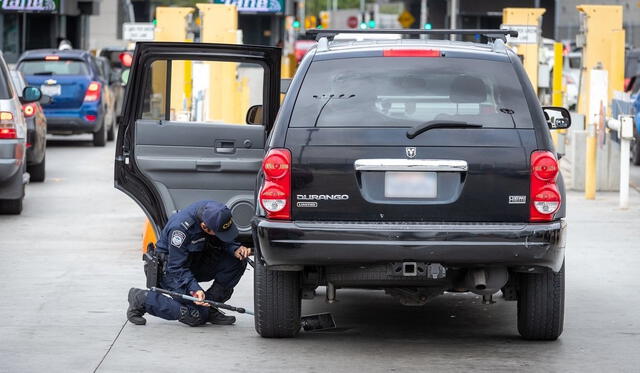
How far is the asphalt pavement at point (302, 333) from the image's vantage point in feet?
25.6

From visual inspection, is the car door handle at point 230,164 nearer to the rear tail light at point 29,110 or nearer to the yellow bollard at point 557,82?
the rear tail light at point 29,110

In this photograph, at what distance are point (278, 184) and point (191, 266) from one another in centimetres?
159

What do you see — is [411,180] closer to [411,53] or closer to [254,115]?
[411,53]

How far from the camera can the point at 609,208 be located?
650 inches

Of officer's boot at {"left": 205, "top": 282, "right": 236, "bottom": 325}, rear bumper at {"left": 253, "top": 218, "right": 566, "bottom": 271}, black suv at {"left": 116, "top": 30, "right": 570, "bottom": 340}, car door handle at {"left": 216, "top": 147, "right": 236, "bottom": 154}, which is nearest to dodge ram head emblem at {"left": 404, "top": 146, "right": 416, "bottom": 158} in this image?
black suv at {"left": 116, "top": 30, "right": 570, "bottom": 340}

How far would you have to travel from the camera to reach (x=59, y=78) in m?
25.4

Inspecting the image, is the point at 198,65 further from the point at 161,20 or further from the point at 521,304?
the point at 521,304

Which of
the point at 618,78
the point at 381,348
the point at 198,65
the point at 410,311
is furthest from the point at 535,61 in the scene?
the point at 381,348

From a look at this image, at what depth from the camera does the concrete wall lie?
54312mm

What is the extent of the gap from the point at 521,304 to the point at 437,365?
82 cm

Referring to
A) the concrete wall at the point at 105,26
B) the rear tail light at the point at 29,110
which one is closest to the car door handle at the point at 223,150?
the rear tail light at the point at 29,110

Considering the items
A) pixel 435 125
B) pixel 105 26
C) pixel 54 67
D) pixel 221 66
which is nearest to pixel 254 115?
pixel 435 125

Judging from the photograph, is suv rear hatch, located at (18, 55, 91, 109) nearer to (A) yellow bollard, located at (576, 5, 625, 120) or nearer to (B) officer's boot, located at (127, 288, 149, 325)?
(A) yellow bollard, located at (576, 5, 625, 120)

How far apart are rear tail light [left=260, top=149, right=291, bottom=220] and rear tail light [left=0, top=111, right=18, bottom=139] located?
7.58m
